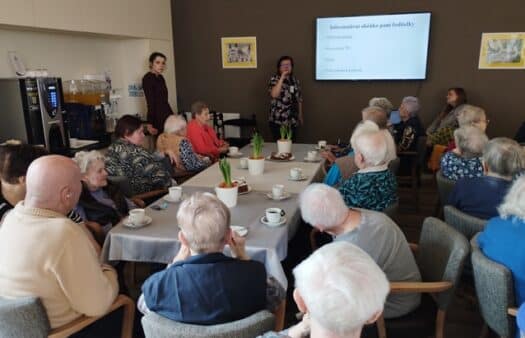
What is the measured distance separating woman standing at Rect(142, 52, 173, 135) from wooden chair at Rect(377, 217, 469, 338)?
369 centimetres

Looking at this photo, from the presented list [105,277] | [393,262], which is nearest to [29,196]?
[105,277]

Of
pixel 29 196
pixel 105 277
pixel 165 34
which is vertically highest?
pixel 165 34

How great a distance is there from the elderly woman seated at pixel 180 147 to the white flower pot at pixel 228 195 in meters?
1.40

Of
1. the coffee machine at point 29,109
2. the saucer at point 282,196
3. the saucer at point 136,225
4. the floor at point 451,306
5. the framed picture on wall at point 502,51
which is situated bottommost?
the floor at point 451,306

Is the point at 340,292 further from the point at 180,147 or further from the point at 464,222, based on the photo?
the point at 180,147

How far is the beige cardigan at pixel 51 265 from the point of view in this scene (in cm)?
146

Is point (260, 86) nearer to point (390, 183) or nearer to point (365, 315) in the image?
point (390, 183)

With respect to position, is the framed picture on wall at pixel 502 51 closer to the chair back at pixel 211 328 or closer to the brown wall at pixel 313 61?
the brown wall at pixel 313 61

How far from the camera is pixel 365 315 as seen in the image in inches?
38.8

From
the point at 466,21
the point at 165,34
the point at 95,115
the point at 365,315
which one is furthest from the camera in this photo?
the point at 165,34

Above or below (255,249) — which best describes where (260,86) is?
above

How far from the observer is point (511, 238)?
5.54 ft

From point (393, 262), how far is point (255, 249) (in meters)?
0.58

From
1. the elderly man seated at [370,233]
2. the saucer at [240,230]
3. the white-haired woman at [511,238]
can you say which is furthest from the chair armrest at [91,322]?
the white-haired woman at [511,238]
